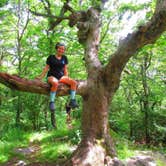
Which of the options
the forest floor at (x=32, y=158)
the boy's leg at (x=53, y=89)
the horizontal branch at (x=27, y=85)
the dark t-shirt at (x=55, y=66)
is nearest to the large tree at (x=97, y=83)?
the horizontal branch at (x=27, y=85)

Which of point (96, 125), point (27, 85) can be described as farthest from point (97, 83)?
point (27, 85)

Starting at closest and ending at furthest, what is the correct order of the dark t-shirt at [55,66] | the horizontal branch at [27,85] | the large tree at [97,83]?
the horizontal branch at [27,85]
the large tree at [97,83]
the dark t-shirt at [55,66]

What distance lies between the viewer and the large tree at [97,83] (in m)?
5.72

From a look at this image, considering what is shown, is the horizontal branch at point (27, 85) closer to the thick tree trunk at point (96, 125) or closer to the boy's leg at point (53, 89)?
the boy's leg at point (53, 89)

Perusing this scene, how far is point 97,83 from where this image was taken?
263 inches

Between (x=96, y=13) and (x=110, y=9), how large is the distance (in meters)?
4.68

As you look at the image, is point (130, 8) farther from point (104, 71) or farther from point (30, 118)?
point (30, 118)

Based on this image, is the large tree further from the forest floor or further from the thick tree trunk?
the forest floor

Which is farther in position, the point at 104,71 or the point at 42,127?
the point at 42,127

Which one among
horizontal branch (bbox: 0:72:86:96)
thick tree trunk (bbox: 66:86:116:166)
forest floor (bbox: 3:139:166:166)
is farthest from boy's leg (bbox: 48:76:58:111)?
forest floor (bbox: 3:139:166:166)

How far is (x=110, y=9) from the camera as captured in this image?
39.8 feet

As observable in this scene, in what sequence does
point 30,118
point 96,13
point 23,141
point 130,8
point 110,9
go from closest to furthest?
1. point 96,13
2. point 23,141
3. point 130,8
4. point 30,118
5. point 110,9

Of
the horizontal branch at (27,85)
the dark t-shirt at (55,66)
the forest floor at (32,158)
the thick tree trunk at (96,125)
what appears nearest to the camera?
the horizontal branch at (27,85)

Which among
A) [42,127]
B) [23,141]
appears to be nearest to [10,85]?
[23,141]
